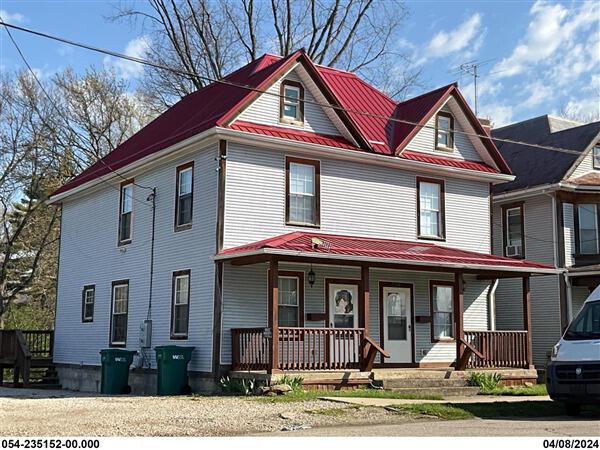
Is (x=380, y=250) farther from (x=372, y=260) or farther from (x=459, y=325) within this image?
(x=459, y=325)

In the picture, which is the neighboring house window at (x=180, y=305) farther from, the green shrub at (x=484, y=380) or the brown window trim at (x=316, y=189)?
the green shrub at (x=484, y=380)

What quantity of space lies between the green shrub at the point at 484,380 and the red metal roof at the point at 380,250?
2.79 metres

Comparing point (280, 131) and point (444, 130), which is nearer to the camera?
point (280, 131)

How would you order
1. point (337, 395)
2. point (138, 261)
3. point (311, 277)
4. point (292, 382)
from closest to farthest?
point (337, 395), point (292, 382), point (311, 277), point (138, 261)

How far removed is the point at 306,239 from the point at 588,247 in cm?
1374

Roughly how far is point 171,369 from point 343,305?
499cm

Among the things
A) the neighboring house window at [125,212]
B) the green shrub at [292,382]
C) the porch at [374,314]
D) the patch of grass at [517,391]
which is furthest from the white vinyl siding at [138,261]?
the patch of grass at [517,391]

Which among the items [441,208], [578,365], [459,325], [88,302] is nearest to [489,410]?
[578,365]

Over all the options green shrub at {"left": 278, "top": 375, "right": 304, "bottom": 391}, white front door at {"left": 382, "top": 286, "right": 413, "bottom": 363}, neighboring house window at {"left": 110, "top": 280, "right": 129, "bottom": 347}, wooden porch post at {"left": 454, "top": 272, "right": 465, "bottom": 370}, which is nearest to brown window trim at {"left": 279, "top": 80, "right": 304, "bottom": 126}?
white front door at {"left": 382, "top": 286, "right": 413, "bottom": 363}

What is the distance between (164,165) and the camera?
893 inches

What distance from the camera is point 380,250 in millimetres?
20359

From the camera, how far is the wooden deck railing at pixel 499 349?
70.9ft
